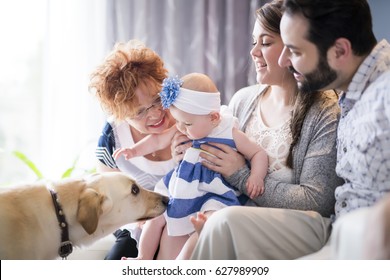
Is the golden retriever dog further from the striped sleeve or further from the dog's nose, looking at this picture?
the striped sleeve

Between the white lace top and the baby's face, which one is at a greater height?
the baby's face

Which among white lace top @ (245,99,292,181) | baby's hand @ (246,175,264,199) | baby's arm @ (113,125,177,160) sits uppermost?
white lace top @ (245,99,292,181)

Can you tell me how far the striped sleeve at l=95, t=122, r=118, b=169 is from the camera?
2305 mm

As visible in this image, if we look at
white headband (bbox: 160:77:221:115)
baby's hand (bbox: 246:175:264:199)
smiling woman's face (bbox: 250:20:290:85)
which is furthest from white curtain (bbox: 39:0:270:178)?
baby's hand (bbox: 246:175:264:199)

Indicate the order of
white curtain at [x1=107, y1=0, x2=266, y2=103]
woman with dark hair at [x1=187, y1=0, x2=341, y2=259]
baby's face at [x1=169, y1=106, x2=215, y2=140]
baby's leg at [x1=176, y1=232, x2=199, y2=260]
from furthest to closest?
1. white curtain at [x1=107, y1=0, x2=266, y2=103]
2. baby's face at [x1=169, y1=106, x2=215, y2=140]
3. baby's leg at [x1=176, y1=232, x2=199, y2=260]
4. woman with dark hair at [x1=187, y1=0, x2=341, y2=259]

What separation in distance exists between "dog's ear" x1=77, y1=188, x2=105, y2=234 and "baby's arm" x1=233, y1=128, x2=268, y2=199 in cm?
52

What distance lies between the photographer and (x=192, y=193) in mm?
1993

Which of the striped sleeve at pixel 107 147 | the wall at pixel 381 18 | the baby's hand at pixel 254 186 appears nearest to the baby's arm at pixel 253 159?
the baby's hand at pixel 254 186

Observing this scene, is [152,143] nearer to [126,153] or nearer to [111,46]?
[126,153]

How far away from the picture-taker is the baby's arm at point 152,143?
2211 millimetres

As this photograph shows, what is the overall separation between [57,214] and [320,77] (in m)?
0.94

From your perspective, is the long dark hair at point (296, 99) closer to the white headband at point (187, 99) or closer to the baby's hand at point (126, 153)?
the white headband at point (187, 99)

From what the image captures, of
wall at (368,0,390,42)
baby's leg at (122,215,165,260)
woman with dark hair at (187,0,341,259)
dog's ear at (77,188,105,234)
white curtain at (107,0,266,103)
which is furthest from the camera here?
white curtain at (107,0,266,103)
